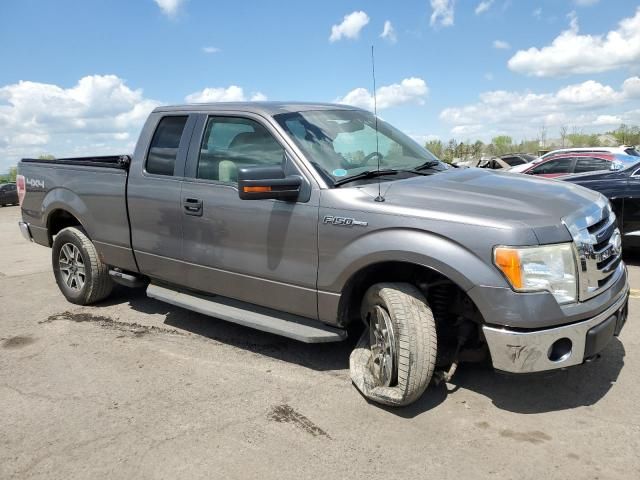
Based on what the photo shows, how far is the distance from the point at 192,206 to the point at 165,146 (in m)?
0.77

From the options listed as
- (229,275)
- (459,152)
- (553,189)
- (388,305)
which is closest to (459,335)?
(388,305)

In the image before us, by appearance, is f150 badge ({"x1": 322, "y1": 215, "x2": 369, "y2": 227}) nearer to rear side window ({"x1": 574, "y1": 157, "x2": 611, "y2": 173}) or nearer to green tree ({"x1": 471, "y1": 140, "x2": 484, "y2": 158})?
rear side window ({"x1": 574, "y1": 157, "x2": 611, "y2": 173})

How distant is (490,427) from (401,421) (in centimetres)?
51

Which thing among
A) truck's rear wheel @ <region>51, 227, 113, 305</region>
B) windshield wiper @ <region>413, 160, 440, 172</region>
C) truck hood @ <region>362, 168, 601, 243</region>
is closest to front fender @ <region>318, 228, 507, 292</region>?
truck hood @ <region>362, 168, 601, 243</region>

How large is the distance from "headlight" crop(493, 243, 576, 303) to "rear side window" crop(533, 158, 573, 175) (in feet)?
40.3

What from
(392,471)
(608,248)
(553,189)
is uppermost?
(553,189)

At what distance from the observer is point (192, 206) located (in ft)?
14.2

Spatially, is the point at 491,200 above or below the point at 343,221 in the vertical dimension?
above

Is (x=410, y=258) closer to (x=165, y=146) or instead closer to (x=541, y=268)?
(x=541, y=268)

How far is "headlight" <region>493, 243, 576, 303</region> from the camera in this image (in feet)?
9.64

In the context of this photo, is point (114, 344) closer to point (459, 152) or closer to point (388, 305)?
point (388, 305)

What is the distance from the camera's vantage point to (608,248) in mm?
3377

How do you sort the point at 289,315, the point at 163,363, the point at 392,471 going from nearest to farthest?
the point at 392,471, the point at 289,315, the point at 163,363

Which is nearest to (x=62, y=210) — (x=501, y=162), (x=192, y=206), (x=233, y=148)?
(x=192, y=206)
